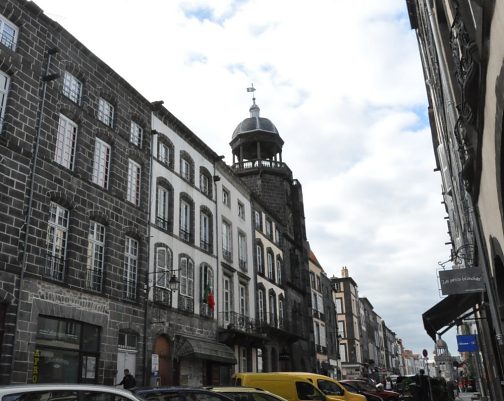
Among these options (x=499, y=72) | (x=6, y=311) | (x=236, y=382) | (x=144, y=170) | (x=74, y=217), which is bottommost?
(x=236, y=382)

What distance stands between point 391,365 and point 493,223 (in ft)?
409

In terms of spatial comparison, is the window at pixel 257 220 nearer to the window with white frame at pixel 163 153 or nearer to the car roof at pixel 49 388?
the window with white frame at pixel 163 153

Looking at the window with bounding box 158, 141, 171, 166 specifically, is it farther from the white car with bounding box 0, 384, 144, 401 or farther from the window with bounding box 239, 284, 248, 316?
the white car with bounding box 0, 384, 144, 401

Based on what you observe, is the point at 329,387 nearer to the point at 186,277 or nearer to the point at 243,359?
the point at 186,277

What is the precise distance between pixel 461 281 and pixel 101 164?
14.2 m

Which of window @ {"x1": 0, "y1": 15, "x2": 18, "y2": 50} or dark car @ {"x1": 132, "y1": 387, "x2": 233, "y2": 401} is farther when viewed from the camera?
window @ {"x1": 0, "y1": 15, "x2": 18, "y2": 50}

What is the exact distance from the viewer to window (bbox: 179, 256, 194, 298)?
82.5 ft

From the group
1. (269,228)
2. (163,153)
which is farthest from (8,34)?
(269,228)

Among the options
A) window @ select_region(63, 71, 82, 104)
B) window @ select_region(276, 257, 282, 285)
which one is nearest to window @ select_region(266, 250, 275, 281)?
window @ select_region(276, 257, 282, 285)

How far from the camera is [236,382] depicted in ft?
58.4

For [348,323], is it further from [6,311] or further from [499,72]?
[499,72]

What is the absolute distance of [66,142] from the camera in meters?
19.3

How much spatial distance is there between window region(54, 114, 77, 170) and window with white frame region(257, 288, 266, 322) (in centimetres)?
1923

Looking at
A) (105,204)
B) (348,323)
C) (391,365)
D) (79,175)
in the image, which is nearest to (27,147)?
(79,175)
